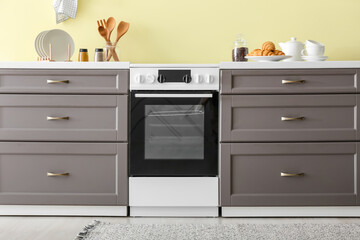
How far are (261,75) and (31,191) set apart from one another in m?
1.52

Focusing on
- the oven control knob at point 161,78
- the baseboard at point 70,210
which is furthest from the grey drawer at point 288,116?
the baseboard at point 70,210

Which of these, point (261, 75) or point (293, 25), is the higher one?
point (293, 25)

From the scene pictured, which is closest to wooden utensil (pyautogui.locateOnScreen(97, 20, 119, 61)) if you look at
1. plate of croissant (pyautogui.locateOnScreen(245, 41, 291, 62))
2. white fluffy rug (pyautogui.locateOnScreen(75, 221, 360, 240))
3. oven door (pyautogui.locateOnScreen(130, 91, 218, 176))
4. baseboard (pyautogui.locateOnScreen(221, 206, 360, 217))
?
oven door (pyautogui.locateOnScreen(130, 91, 218, 176))

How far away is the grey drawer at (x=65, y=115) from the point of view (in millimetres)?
2611

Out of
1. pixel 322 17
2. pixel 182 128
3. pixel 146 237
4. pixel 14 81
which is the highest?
pixel 322 17

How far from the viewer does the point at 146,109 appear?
8.55 feet

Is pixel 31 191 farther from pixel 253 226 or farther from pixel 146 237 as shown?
pixel 253 226

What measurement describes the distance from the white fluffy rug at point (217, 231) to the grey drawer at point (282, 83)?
0.77 meters

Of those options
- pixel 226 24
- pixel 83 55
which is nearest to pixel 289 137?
pixel 226 24

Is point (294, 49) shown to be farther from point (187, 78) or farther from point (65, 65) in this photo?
point (65, 65)

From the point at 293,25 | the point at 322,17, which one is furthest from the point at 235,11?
the point at 322,17

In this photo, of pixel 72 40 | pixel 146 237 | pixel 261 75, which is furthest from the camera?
pixel 72 40

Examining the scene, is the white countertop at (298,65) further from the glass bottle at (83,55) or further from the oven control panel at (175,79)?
the glass bottle at (83,55)

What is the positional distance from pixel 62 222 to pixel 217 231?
892 millimetres
